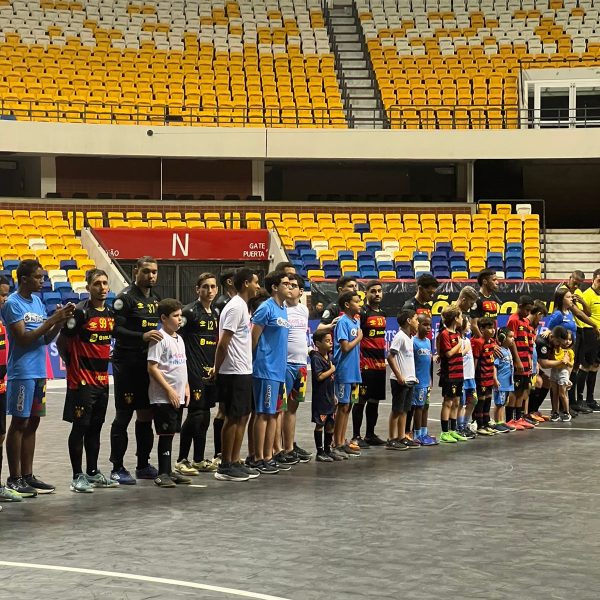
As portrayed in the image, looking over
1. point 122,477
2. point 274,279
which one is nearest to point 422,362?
point 274,279

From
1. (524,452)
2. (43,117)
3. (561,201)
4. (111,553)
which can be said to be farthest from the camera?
(561,201)

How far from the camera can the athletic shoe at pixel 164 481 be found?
10039 millimetres

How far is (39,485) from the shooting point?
9789mm

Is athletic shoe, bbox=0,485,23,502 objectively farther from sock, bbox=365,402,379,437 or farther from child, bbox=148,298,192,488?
sock, bbox=365,402,379,437

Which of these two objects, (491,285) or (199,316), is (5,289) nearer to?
(199,316)

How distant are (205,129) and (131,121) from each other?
8.53 feet

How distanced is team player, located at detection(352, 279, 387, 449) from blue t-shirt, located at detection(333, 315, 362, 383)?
0.58m

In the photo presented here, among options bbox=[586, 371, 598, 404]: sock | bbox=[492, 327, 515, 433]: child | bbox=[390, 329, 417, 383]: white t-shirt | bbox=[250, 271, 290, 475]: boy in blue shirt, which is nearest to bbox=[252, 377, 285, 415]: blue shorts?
bbox=[250, 271, 290, 475]: boy in blue shirt

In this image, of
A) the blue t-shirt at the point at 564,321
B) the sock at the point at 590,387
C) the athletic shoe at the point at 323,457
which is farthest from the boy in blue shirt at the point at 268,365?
the sock at the point at 590,387

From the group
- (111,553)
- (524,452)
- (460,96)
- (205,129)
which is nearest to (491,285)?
(524,452)

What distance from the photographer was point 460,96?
3594 centimetres

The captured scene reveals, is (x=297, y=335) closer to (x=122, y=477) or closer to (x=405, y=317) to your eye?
(x=405, y=317)

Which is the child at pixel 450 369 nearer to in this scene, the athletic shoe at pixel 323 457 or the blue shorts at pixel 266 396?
the athletic shoe at pixel 323 457

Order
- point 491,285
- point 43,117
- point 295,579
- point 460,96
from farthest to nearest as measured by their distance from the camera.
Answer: point 460,96 < point 43,117 < point 491,285 < point 295,579
